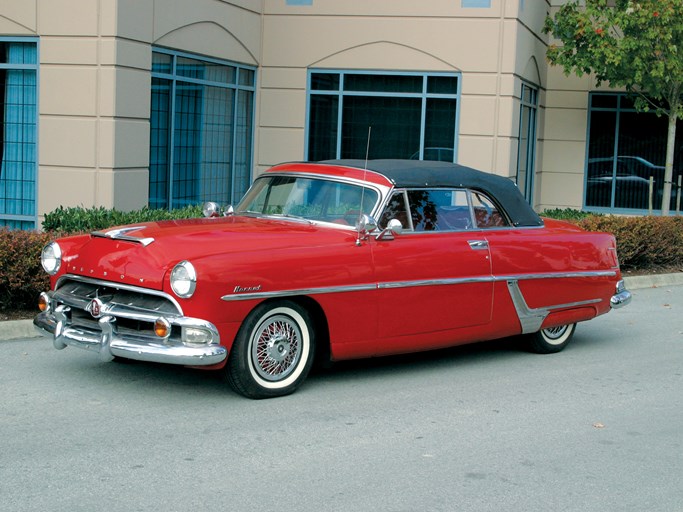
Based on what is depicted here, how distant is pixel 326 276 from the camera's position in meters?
6.99

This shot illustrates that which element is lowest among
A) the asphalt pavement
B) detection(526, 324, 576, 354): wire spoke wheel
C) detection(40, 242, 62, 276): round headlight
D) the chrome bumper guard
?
the asphalt pavement

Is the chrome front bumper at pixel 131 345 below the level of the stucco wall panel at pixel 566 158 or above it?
below

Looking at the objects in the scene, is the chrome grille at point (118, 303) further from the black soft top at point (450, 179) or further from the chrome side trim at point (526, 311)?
the chrome side trim at point (526, 311)

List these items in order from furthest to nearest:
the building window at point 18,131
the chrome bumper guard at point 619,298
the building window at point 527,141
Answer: the building window at point 527,141, the building window at point 18,131, the chrome bumper guard at point 619,298

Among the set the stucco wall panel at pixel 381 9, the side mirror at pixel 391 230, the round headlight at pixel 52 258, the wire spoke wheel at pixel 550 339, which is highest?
the stucco wall panel at pixel 381 9

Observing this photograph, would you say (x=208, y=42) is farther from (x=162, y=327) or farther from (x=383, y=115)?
(x=162, y=327)

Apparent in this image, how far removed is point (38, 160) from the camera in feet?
42.1

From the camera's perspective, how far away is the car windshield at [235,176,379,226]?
7.63 m

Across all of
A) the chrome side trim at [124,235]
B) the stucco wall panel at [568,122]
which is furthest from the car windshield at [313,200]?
the stucco wall panel at [568,122]

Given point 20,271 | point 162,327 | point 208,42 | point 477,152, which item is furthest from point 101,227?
point 477,152

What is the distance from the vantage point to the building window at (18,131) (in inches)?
510

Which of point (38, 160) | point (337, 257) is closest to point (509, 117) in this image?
point (38, 160)

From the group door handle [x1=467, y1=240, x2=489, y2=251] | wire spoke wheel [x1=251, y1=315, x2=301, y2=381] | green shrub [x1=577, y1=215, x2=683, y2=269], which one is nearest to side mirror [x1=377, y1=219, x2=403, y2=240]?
door handle [x1=467, y1=240, x2=489, y2=251]

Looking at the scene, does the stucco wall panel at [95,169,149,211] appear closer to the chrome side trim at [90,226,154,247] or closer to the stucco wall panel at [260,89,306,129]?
the stucco wall panel at [260,89,306,129]
